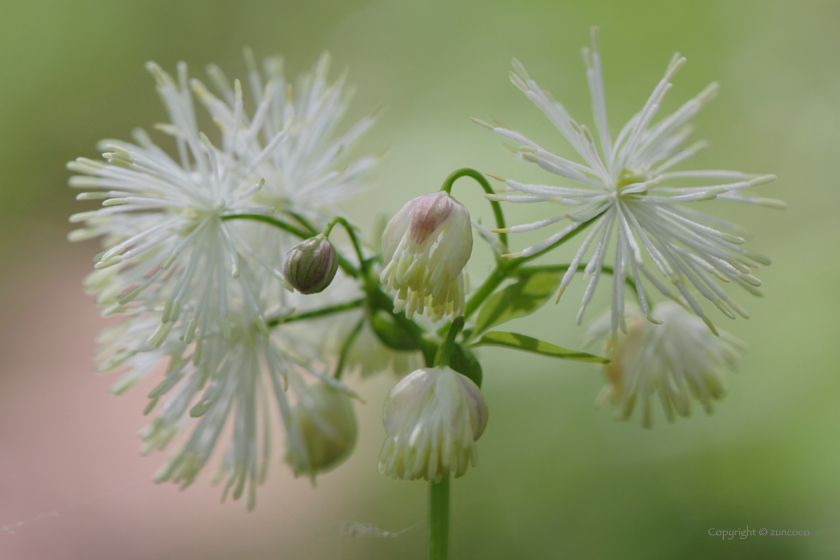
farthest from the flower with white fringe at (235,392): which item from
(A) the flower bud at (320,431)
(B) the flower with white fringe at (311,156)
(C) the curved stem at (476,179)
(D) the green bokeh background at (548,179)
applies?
(D) the green bokeh background at (548,179)

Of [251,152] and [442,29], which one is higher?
[442,29]

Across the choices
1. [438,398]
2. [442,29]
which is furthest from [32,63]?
[438,398]

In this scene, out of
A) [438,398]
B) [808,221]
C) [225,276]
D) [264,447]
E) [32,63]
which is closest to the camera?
[438,398]

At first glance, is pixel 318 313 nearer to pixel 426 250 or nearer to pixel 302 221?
pixel 302 221

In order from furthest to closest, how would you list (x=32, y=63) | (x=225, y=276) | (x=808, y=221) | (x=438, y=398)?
(x=32, y=63)
(x=808, y=221)
(x=225, y=276)
(x=438, y=398)

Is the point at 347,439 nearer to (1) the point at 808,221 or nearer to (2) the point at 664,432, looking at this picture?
(2) the point at 664,432
